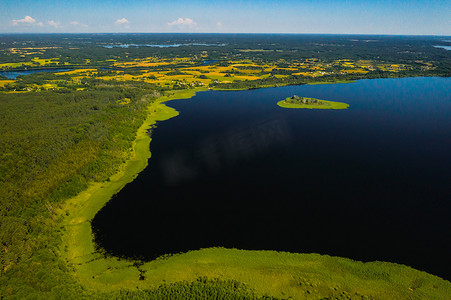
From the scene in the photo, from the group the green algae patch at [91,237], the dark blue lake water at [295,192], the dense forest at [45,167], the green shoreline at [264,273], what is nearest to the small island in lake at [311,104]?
the dark blue lake water at [295,192]

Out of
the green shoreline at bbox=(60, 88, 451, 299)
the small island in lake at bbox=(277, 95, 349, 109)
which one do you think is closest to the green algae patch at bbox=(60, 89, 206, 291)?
the green shoreline at bbox=(60, 88, 451, 299)

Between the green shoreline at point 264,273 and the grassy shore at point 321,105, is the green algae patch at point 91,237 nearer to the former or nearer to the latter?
the green shoreline at point 264,273

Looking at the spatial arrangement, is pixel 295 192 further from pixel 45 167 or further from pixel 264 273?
pixel 45 167

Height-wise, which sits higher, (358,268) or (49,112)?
(49,112)

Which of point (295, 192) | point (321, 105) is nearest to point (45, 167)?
point (295, 192)

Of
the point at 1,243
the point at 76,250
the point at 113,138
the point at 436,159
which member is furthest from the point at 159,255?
the point at 436,159

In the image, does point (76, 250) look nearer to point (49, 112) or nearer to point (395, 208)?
point (395, 208)
